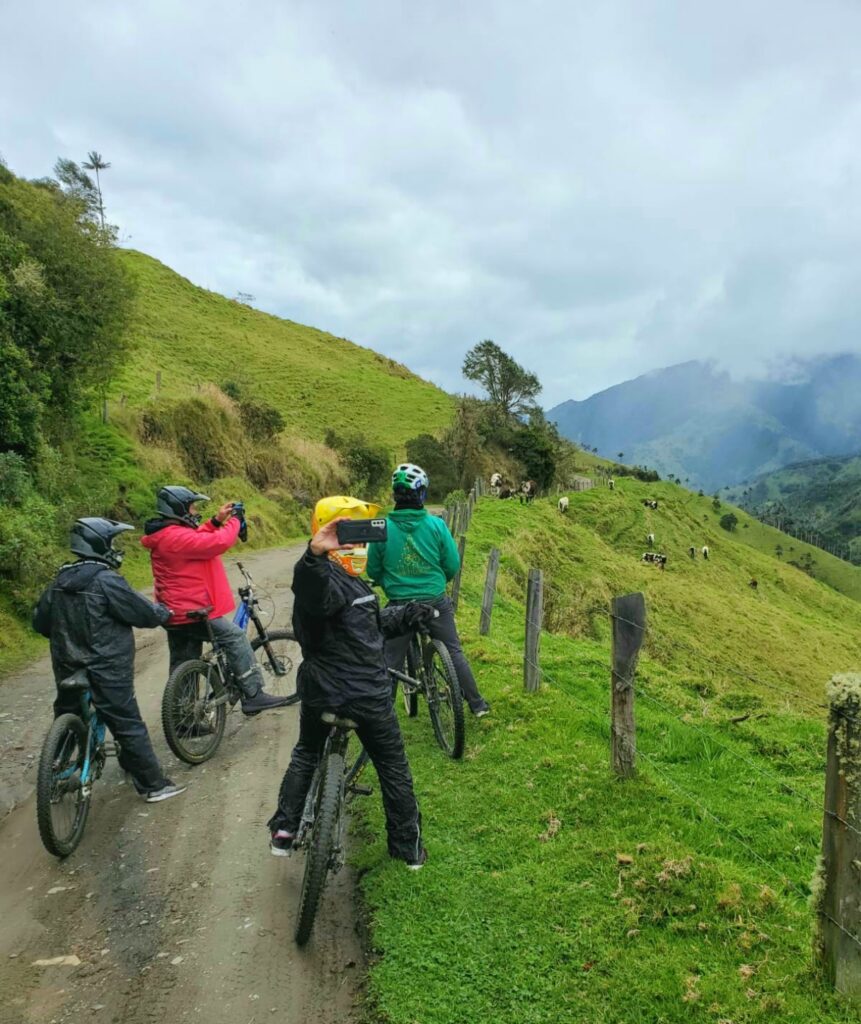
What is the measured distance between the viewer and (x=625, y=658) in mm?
5039

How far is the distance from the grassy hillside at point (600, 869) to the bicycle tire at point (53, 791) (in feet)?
7.74

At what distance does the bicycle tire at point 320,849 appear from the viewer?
377 cm

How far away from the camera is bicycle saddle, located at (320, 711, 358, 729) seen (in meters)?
4.05

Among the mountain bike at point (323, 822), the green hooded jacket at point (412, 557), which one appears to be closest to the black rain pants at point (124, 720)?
the mountain bike at point (323, 822)

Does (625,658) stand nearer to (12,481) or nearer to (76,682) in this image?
(76,682)

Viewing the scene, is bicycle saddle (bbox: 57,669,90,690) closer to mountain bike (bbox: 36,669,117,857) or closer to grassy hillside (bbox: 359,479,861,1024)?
mountain bike (bbox: 36,669,117,857)

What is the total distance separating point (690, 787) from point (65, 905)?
5.11m

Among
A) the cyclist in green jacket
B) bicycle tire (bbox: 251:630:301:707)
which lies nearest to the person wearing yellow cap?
the cyclist in green jacket

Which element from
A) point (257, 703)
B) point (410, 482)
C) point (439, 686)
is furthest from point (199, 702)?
point (410, 482)

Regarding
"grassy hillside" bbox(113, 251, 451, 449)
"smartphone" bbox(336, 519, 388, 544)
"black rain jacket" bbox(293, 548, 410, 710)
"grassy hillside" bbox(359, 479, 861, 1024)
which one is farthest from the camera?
"grassy hillside" bbox(113, 251, 451, 449)

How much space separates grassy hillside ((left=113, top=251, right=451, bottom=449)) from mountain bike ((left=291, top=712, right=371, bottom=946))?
33.4 metres

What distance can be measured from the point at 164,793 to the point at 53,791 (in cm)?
109

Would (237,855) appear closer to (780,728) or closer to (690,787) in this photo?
(690,787)

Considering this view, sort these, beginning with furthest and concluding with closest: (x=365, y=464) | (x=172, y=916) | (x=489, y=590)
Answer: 1. (x=365, y=464)
2. (x=489, y=590)
3. (x=172, y=916)
